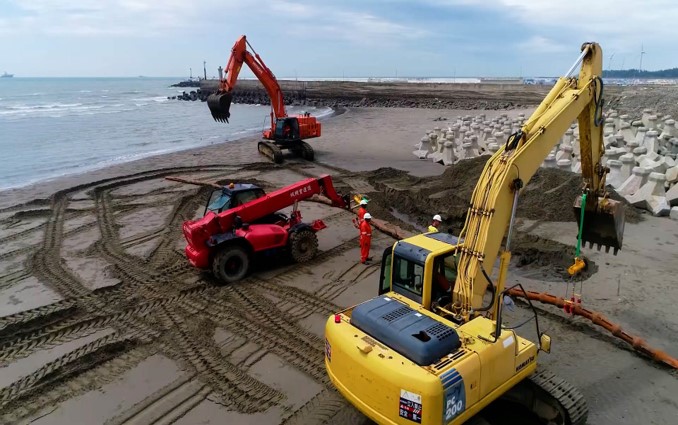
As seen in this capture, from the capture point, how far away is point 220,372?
249 inches

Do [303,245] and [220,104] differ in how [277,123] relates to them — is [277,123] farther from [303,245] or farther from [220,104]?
[303,245]

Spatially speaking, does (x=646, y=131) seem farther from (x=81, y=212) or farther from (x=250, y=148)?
(x=81, y=212)

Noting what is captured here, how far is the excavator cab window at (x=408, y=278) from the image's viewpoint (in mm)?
5180

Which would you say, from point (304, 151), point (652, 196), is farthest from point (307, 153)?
point (652, 196)

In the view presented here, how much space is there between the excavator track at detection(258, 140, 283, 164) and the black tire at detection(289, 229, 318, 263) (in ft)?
35.8

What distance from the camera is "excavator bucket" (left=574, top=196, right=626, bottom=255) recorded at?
658 cm

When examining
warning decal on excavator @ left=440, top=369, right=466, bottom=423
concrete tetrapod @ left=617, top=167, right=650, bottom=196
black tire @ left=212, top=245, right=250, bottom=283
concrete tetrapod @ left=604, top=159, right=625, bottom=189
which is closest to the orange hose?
warning decal on excavator @ left=440, top=369, right=466, bottom=423

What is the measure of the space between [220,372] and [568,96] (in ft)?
18.5

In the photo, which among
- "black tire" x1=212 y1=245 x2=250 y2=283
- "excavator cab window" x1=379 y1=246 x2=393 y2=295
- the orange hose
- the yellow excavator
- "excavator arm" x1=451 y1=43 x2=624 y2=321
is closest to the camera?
the yellow excavator

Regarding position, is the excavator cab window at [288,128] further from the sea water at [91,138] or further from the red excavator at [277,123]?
the sea water at [91,138]

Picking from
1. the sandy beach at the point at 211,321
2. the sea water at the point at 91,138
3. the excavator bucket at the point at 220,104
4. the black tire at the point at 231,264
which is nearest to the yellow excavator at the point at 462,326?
the sandy beach at the point at 211,321

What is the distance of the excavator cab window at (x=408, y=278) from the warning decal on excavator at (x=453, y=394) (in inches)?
50.2

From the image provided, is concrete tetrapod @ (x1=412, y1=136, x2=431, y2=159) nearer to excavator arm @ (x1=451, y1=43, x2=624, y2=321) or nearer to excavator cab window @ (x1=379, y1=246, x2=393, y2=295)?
excavator arm @ (x1=451, y1=43, x2=624, y2=321)

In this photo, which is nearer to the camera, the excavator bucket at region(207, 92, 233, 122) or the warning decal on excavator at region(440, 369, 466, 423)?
the warning decal on excavator at region(440, 369, 466, 423)
